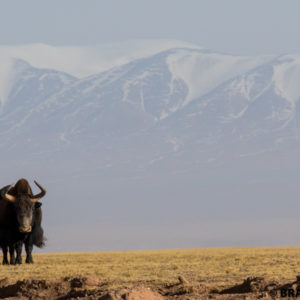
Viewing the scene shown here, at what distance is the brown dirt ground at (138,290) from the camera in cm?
1920

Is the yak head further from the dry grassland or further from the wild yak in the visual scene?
the dry grassland

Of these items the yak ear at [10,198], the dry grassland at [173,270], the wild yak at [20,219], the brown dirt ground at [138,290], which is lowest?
the brown dirt ground at [138,290]

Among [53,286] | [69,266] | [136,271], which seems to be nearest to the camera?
[53,286]

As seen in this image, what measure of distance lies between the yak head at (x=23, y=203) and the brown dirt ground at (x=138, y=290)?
28.4 feet

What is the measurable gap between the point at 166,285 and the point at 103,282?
1.57 metres

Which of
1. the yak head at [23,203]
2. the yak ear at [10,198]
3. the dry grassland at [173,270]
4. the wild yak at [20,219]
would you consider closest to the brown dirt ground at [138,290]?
the dry grassland at [173,270]

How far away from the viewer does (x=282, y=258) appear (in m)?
33.0

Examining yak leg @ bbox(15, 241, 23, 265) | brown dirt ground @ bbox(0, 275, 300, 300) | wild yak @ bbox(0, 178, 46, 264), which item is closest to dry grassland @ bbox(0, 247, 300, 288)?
yak leg @ bbox(15, 241, 23, 265)

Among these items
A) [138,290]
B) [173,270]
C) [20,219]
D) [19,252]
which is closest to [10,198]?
[20,219]

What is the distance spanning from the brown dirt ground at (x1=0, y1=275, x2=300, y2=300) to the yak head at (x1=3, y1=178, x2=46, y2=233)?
28.4 ft

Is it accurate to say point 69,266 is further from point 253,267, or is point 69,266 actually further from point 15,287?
point 15,287

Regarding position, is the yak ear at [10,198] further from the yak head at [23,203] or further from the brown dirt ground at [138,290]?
the brown dirt ground at [138,290]

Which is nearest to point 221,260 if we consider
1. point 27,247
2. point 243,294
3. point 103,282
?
point 27,247

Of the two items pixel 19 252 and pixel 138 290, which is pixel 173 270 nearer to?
pixel 19 252
